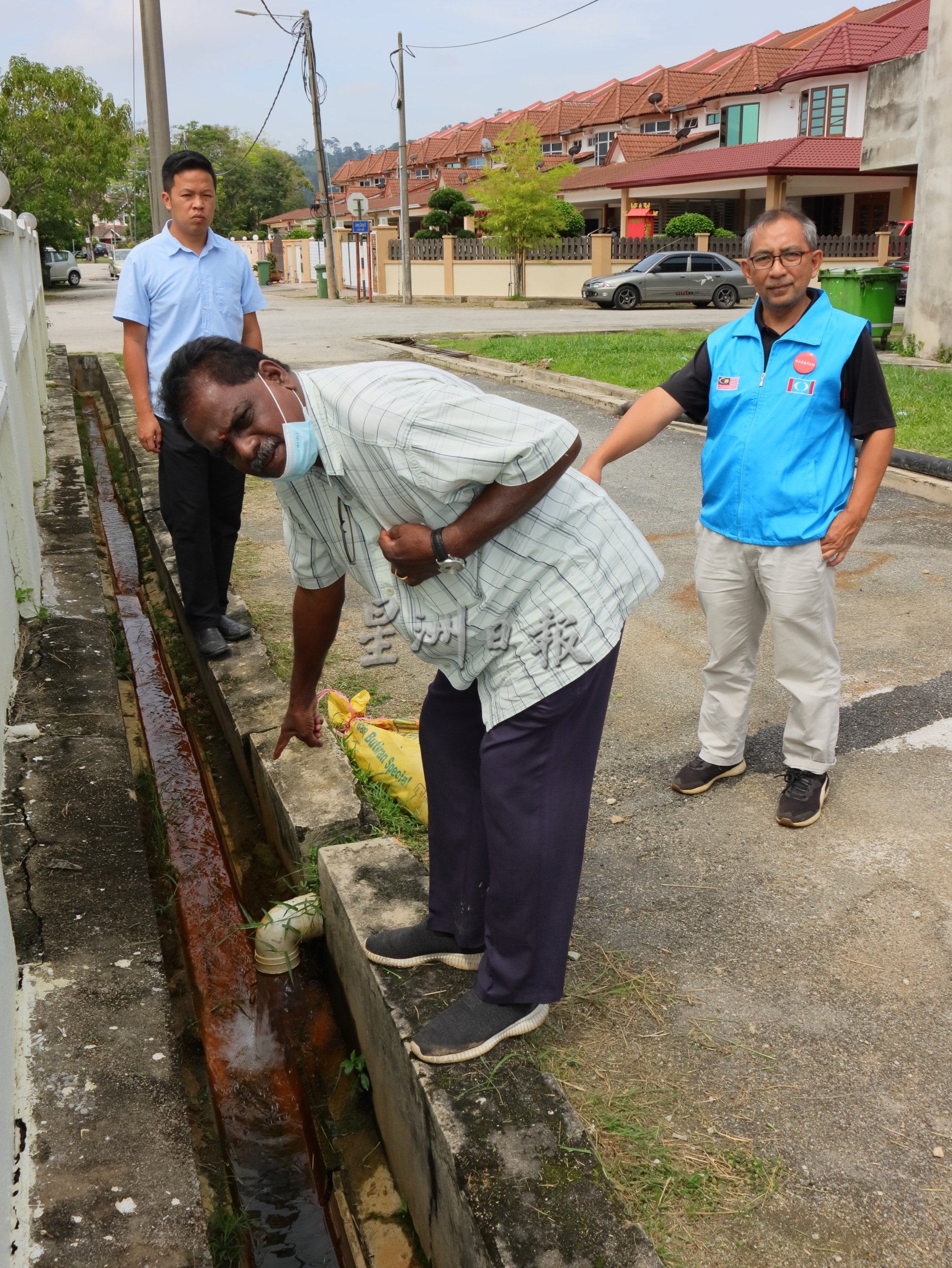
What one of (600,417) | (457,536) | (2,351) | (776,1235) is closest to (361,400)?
(457,536)

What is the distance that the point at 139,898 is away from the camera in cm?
308

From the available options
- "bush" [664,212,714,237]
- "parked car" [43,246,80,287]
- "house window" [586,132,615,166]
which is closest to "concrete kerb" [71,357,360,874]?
"bush" [664,212,714,237]

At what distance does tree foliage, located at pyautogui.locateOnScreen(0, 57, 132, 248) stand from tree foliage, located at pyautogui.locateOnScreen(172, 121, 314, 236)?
93.0ft

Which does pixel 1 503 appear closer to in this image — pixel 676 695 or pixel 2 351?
pixel 2 351

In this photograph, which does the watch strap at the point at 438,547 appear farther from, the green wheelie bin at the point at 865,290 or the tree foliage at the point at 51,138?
the tree foliage at the point at 51,138

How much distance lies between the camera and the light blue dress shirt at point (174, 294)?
4.67 metres

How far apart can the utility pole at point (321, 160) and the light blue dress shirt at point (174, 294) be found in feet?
114

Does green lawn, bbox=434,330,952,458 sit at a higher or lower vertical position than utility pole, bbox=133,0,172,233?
lower

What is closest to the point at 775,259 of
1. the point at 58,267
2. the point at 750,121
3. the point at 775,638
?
the point at 775,638

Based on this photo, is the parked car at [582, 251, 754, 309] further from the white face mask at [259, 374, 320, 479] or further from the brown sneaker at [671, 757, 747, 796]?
the white face mask at [259, 374, 320, 479]

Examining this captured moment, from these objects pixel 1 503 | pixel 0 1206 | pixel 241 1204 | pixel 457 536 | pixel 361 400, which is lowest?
pixel 241 1204

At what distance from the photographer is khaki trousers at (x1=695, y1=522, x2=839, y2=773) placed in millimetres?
3434

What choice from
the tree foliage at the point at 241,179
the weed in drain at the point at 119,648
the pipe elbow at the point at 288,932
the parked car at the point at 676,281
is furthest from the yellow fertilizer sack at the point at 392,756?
the tree foliage at the point at 241,179

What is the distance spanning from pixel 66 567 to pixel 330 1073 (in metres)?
3.46
